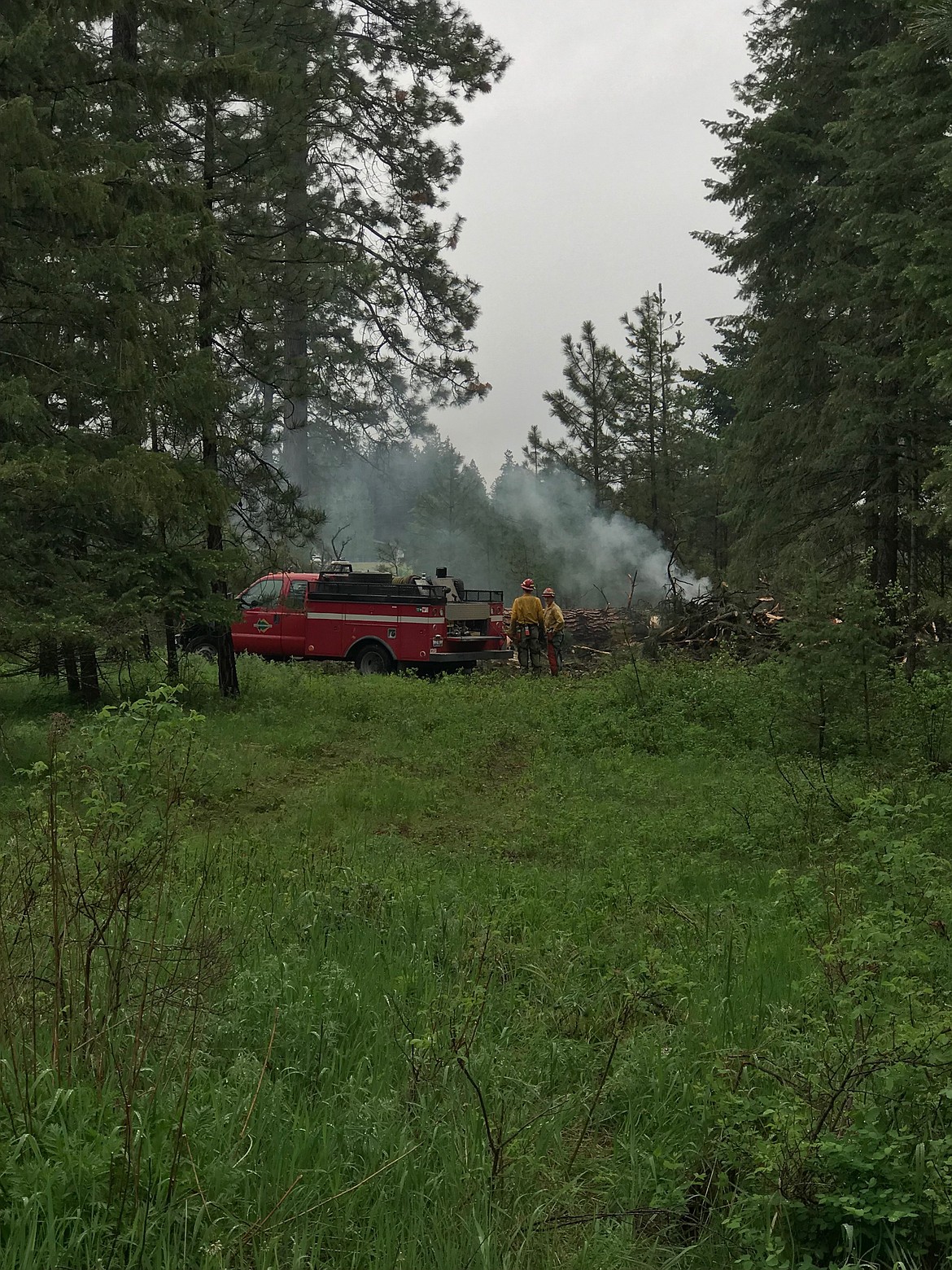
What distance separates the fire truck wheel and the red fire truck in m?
0.01

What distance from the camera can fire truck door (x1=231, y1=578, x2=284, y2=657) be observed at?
808 inches

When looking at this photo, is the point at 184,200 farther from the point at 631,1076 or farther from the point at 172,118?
the point at 631,1076

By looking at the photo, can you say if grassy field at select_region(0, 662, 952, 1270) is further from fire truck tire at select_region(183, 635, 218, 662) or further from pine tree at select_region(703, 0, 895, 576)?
fire truck tire at select_region(183, 635, 218, 662)

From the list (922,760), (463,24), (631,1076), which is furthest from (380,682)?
(463,24)

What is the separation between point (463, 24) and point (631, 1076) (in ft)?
82.2

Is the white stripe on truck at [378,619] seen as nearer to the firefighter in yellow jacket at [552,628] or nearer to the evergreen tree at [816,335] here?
the firefighter in yellow jacket at [552,628]

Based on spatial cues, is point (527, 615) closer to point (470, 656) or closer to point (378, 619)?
point (470, 656)

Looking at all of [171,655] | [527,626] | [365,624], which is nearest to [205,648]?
[365,624]

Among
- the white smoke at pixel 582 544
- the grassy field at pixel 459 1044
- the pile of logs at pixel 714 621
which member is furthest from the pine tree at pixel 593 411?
the grassy field at pixel 459 1044

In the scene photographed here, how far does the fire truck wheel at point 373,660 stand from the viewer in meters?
19.6

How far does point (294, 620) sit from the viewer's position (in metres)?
20.3

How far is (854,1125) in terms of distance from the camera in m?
3.24

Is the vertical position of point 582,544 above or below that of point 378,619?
above

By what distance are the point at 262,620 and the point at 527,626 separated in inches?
203
